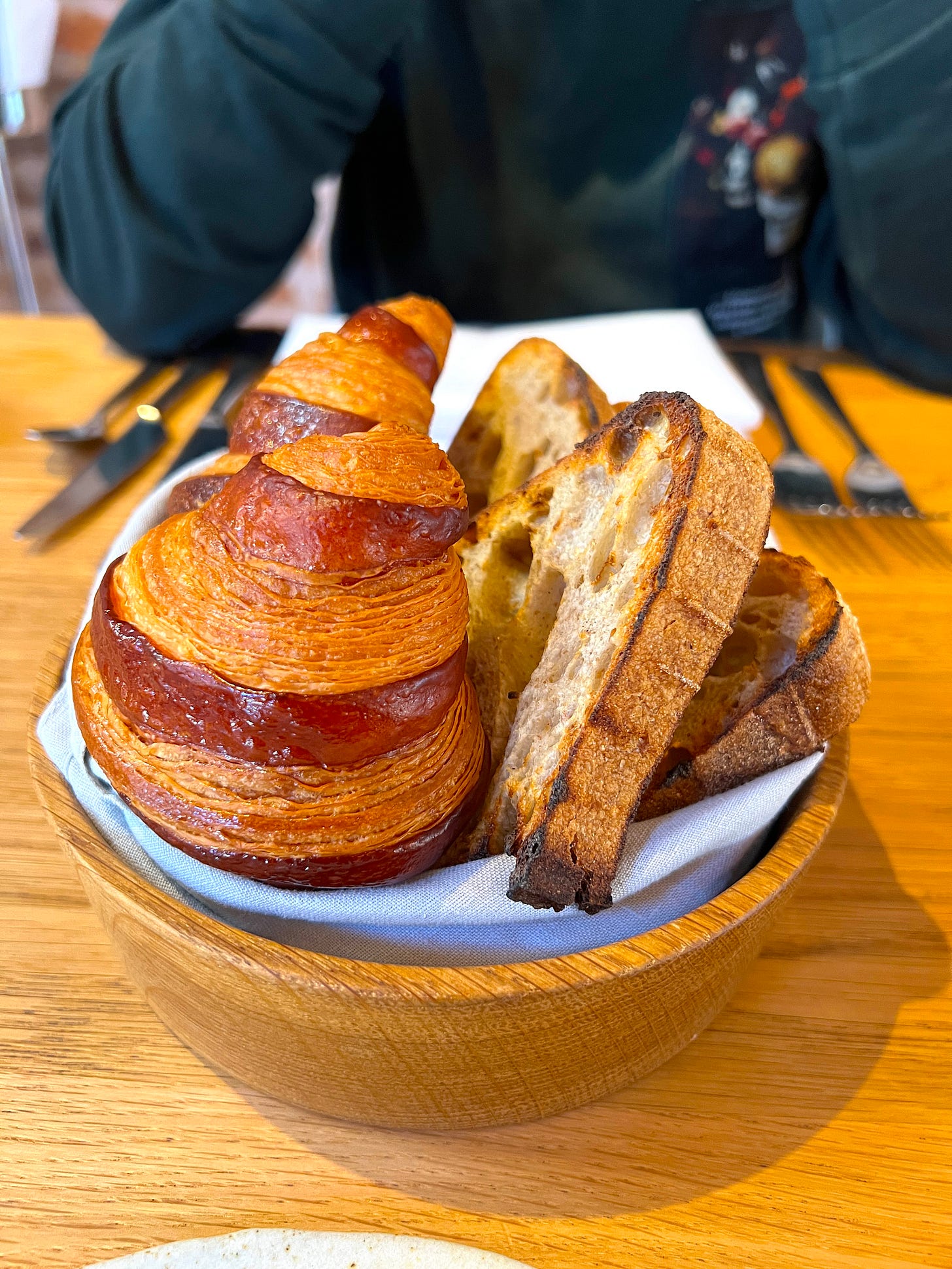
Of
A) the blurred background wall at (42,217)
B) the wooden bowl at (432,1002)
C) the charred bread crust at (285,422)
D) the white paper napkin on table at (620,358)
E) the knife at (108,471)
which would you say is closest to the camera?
the wooden bowl at (432,1002)

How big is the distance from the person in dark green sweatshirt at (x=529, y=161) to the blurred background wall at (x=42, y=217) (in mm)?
1026

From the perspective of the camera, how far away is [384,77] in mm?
A: 1415

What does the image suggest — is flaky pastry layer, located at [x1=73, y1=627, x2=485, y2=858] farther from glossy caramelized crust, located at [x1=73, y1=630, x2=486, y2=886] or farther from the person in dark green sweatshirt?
the person in dark green sweatshirt

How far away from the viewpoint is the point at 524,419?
0.58 m

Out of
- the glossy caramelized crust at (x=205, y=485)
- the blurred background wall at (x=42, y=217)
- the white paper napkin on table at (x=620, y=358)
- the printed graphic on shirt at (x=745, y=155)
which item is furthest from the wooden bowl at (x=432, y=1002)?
the blurred background wall at (x=42, y=217)

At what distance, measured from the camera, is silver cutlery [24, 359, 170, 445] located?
97 centimetres

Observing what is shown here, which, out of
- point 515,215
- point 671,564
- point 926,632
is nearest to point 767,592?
point 671,564

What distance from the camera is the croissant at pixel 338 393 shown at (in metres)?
0.45

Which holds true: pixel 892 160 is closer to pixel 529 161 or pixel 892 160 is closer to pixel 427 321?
pixel 529 161

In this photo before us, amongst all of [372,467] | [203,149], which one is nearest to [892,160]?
[203,149]

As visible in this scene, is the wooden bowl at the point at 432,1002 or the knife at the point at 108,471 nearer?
the wooden bowl at the point at 432,1002

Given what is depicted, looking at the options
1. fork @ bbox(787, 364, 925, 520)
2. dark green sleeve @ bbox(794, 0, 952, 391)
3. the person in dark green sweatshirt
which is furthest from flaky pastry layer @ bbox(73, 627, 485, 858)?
dark green sleeve @ bbox(794, 0, 952, 391)

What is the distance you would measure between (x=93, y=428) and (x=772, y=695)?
82 centimetres

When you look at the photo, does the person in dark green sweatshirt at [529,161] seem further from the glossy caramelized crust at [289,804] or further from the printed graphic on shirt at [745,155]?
the glossy caramelized crust at [289,804]
